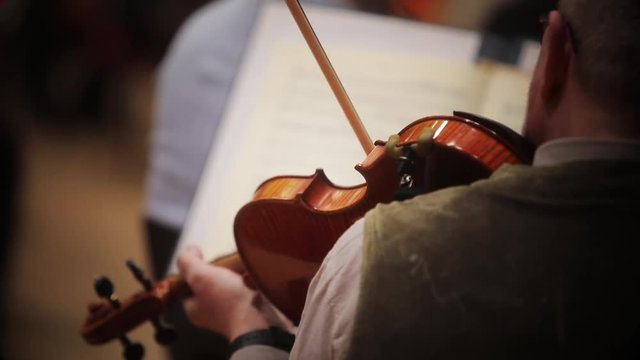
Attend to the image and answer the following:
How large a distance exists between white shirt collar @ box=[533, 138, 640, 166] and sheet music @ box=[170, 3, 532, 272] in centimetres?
41

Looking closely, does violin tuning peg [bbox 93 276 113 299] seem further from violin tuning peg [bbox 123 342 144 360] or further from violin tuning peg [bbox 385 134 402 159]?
violin tuning peg [bbox 385 134 402 159]

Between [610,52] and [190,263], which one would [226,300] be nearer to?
[190,263]

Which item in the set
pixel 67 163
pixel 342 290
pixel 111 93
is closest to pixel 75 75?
pixel 111 93

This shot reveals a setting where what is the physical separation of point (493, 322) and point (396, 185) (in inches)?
9.7

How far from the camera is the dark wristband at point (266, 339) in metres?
0.88

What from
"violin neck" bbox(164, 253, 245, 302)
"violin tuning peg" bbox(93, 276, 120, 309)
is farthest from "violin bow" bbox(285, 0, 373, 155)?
"violin tuning peg" bbox(93, 276, 120, 309)

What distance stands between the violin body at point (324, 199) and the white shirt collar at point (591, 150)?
6 centimetres

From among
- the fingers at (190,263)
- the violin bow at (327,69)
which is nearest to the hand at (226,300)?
the fingers at (190,263)

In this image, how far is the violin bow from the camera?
836 mm

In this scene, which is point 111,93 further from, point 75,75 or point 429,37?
point 429,37

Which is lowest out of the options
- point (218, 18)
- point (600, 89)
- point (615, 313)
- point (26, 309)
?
point (26, 309)

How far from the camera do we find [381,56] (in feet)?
3.83

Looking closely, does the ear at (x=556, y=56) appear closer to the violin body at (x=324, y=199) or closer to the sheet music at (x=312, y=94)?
the violin body at (x=324, y=199)

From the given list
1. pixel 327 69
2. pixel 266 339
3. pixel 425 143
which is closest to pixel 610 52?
pixel 425 143
